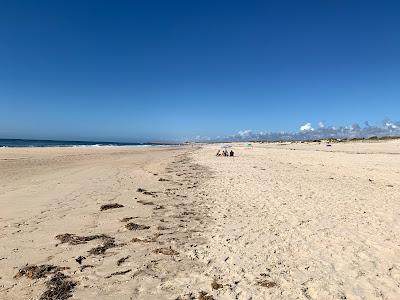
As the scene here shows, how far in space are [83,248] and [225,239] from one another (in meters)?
3.15

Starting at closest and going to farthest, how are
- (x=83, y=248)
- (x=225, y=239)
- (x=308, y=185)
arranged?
(x=83, y=248) → (x=225, y=239) → (x=308, y=185)

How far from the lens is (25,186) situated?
A: 16.6 meters

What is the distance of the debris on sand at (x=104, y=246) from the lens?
7746 mm

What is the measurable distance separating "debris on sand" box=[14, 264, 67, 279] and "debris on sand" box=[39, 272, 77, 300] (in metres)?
0.22

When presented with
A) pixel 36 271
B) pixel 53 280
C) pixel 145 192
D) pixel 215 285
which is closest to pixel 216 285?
pixel 215 285

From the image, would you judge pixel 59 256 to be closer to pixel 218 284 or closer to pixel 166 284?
pixel 166 284

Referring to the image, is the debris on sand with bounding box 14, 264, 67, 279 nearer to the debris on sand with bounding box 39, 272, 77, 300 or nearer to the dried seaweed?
the debris on sand with bounding box 39, 272, 77, 300

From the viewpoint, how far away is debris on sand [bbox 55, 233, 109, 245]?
840 cm

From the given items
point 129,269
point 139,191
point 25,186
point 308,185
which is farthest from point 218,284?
point 25,186

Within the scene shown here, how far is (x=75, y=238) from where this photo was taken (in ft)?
28.3

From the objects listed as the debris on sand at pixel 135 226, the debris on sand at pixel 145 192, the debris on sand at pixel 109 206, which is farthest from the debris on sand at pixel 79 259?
the debris on sand at pixel 145 192

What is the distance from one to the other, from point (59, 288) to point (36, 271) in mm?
936

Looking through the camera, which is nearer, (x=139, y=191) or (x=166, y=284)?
(x=166, y=284)

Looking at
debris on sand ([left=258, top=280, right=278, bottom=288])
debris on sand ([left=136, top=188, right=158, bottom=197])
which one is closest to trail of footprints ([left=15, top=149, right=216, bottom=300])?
debris on sand ([left=258, top=280, right=278, bottom=288])
